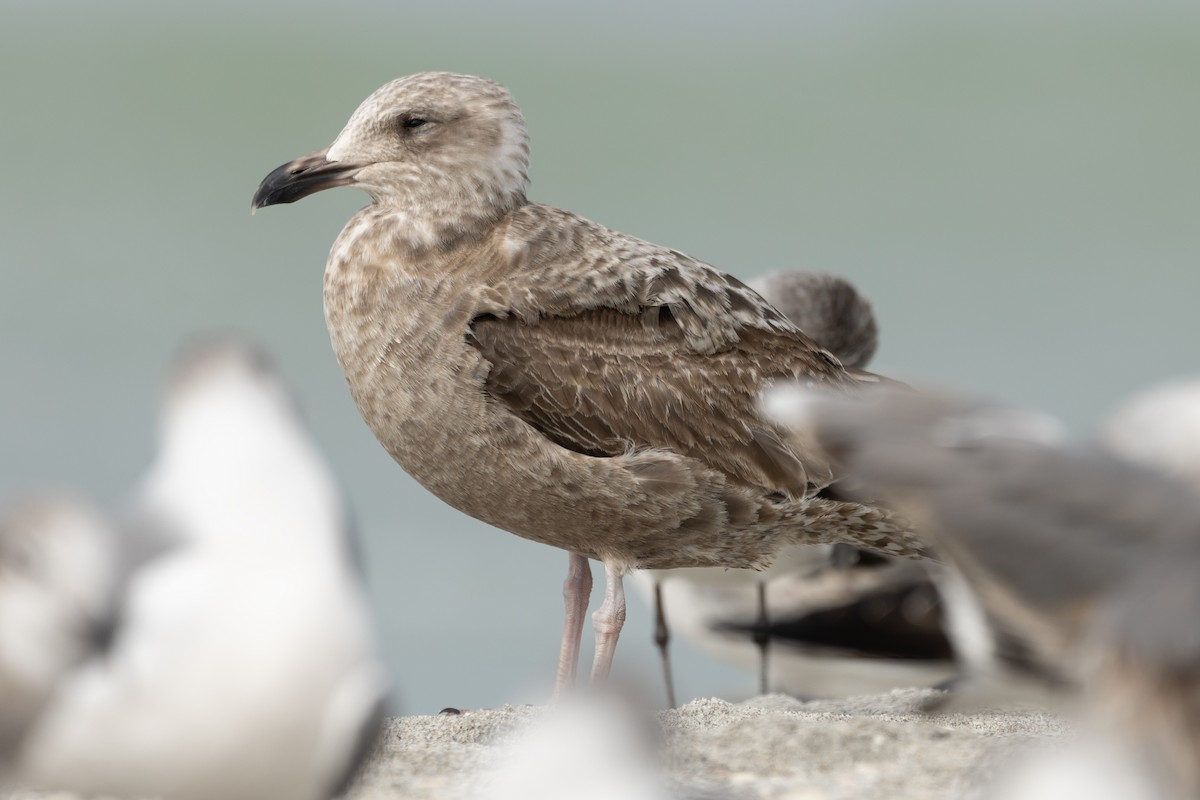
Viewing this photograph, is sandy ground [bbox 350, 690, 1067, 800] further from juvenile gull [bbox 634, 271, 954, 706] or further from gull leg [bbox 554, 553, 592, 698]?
juvenile gull [bbox 634, 271, 954, 706]

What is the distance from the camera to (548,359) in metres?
6.09

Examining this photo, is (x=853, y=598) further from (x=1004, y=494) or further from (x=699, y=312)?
(x=1004, y=494)

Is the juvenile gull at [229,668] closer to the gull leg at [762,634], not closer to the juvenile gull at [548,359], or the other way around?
the juvenile gull at [548,359]

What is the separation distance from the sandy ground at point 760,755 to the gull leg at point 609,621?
30 centimetres

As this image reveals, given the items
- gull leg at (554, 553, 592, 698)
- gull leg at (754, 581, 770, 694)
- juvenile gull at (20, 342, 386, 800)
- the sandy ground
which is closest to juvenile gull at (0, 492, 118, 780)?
juvenile gull at (20, 342, 386, 800)

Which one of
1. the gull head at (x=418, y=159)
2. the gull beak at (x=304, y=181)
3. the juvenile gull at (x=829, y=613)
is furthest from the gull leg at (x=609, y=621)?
the juvenile gull at (x=829, y=613)

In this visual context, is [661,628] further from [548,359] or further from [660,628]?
[548,359]

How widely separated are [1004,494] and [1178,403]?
9.26 feet

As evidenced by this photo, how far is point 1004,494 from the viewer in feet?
14.2

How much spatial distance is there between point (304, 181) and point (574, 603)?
6.52 ft

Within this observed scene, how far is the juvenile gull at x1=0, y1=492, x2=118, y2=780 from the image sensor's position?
4.27 meters

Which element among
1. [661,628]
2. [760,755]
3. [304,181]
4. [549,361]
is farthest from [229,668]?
[661,628]

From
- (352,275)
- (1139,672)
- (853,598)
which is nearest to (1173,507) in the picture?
(1139,672)

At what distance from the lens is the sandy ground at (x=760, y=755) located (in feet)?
15.9
